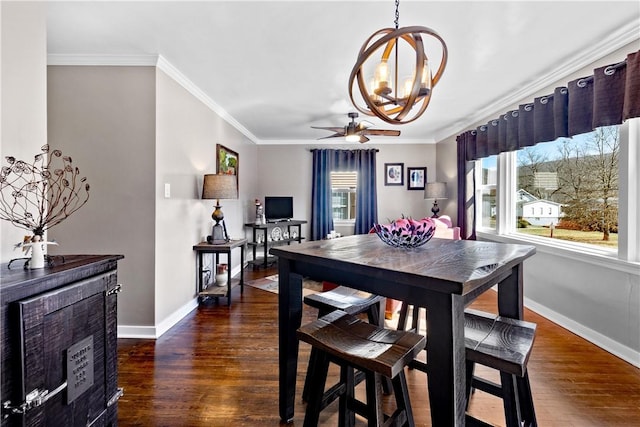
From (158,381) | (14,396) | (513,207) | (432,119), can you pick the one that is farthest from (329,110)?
(14,396)

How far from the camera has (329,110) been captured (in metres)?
4.05

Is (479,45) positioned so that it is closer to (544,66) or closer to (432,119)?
(544,66)

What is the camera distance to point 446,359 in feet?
2.99

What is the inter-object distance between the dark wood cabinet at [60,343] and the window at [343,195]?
5019 millimetres

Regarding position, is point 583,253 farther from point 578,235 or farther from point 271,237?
point 271,237

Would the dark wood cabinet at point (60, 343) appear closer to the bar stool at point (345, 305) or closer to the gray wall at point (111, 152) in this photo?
the bar stool at point (345, 305)

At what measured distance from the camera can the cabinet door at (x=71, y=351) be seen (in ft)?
2.99

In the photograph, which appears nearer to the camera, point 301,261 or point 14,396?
point 14,396

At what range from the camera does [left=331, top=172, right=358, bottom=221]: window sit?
19.9 feet

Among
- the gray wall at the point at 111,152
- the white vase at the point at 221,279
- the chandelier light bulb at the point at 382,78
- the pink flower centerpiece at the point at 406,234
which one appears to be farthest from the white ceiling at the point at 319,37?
the white vase at the point at 221,279

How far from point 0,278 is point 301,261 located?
101cm

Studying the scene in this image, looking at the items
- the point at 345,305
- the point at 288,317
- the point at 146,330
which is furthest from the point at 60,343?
the point at 146,330

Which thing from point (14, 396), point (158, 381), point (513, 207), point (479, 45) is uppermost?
point (479, 45)

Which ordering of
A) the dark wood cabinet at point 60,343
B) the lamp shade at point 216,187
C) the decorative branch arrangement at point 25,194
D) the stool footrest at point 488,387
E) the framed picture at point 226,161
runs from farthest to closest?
the framed picture at point 226,161 → the lamp shade at point 216,187 → the stool footrest at point 488,387 → the decorative branch arrangement at point 25,194 → the dark wood cabinet at point 60,343
